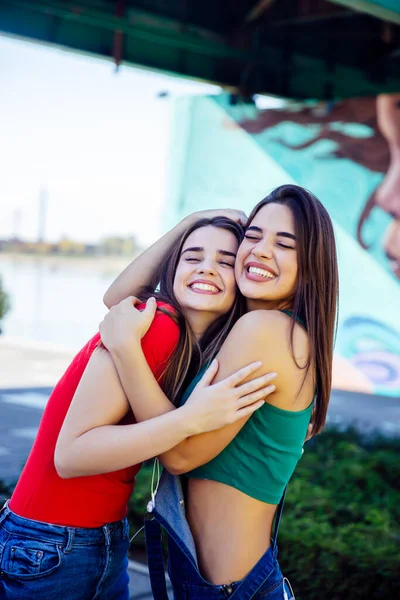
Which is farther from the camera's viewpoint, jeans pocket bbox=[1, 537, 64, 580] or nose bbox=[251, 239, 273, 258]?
nose bbox=[251, 239, 273, 258]

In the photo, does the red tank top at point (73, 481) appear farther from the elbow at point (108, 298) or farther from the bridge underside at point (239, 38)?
the bridge underside at point (239, 38)

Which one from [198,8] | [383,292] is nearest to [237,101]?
[198,8]

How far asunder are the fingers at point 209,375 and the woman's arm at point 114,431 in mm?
64

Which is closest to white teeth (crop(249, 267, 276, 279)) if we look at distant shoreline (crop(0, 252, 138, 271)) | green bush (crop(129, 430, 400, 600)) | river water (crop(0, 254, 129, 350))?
green bush (crop(129, 430, 400, 600))

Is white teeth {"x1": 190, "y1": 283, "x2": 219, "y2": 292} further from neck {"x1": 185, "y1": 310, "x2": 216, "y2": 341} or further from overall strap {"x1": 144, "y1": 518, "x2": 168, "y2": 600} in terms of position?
overall strap {"x1": 144, "y1": 518, "x2": 168, "y2": 600}

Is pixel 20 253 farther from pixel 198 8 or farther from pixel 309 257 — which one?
pixel 309 257

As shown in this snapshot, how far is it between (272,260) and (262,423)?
384 mm

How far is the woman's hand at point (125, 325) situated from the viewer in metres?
1.65

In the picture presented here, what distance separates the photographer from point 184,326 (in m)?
1.80

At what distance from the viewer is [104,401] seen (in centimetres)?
162

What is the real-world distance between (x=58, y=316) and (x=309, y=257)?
36.7 feet

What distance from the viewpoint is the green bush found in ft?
10.5

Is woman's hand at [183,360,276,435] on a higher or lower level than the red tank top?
higher

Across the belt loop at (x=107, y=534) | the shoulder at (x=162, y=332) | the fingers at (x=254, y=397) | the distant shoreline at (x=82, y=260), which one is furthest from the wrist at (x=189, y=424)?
the distant shoreline at (x=82, y=260)
